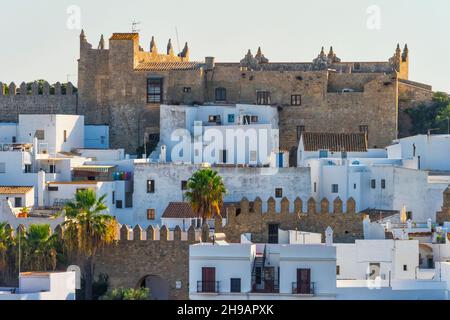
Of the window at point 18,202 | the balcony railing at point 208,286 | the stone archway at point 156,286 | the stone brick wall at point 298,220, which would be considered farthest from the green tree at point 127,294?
the window at point 18,202

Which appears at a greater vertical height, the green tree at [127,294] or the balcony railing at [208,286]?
the balcony railing at [208,286]

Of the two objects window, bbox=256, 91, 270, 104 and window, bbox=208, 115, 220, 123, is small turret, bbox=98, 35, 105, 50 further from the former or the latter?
window, bbox=256, 91, 270, 104

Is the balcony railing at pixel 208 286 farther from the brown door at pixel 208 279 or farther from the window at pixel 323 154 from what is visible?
the window at pixel 323 154

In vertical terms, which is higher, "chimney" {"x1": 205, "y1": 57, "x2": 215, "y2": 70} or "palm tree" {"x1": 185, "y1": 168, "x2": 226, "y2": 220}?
"chimney" {"x1": 205, "y1": 57, "x2": 215, "y2": 70}

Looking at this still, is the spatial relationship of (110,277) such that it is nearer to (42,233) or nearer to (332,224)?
(42,233)

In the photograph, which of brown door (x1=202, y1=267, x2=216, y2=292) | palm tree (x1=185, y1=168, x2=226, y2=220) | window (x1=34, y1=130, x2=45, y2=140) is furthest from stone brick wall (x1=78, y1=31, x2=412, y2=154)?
brown door (x1=202, y1=267, x2=216, y2=292)

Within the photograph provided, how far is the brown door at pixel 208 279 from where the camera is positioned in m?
43.0

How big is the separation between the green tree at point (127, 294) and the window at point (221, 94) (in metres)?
12.7

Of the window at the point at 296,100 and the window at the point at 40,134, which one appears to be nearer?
the window at the point at 40,134

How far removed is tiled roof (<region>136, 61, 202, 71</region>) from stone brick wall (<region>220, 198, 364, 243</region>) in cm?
872

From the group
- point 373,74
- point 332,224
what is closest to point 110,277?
point 332,224

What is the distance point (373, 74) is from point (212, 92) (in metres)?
4.91

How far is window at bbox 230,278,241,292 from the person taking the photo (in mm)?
42719

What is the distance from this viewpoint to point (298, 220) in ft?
164
